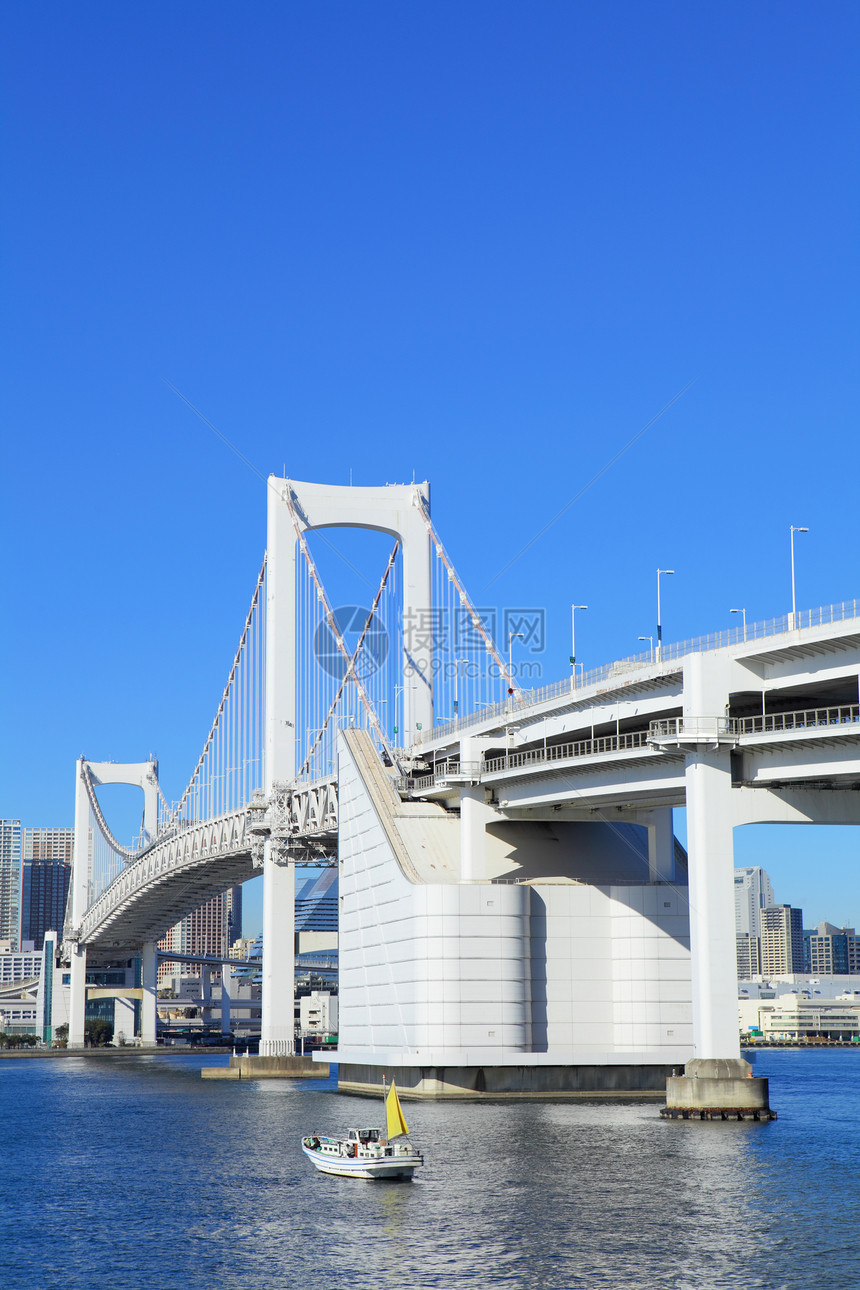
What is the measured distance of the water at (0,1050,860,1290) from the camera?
3072 cm

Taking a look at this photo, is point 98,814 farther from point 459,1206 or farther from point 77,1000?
point 459,1206

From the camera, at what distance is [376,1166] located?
42.3 metres

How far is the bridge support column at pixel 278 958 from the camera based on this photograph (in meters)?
86.8

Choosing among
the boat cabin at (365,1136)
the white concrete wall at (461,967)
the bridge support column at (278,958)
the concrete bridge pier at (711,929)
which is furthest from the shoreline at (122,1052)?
the boat cabin at (365,1136)

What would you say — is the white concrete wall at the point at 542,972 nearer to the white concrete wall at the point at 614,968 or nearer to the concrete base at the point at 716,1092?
the white concrete wall at the point at 614,968

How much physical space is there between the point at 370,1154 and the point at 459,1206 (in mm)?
6135

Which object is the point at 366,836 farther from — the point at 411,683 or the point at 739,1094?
the point at 739,1094

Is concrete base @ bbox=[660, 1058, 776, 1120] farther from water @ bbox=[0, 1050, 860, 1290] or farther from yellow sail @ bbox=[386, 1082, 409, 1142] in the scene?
yellow sail @ bbox=[386, 1082, 409, 1142]

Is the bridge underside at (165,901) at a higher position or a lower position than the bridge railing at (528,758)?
lower

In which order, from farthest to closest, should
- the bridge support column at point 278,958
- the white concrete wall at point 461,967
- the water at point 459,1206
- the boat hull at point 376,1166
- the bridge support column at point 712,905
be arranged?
the bridge support column at point 278,958 → the white concrete wall at point 461,967 → the bridge support column at point 712,905 → the boat hull at point 376,1166 → the water at point 459,1206

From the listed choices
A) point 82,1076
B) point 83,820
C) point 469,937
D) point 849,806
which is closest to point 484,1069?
point 469,937

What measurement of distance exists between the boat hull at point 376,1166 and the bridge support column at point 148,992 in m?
119

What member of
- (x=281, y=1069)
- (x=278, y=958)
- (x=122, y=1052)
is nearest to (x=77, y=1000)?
(x=122, y=1052)

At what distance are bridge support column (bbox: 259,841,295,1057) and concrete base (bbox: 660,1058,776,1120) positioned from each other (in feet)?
128
